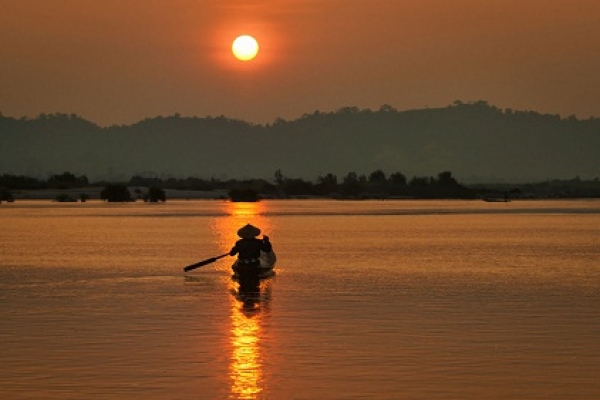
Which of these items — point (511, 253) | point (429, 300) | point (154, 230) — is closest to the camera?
point (429, 300)

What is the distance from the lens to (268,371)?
2403 cm

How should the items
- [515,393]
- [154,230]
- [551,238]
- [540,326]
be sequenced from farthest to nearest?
[154,230] < [551,238] < [540,326] < [515,393]

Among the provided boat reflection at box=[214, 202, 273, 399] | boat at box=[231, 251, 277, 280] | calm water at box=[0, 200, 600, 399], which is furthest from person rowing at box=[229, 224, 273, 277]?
calm water at box=[0, 200, 600, 399]

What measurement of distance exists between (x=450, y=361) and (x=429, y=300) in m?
13.2

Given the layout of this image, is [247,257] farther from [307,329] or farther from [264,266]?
[307,329]

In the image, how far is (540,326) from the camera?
103ft

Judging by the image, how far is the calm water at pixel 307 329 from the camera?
22781 millimetres

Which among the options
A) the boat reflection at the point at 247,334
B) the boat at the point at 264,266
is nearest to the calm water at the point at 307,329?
the boat reflection at the point at 247,334

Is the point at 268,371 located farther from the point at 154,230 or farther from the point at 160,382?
the point at 154,230

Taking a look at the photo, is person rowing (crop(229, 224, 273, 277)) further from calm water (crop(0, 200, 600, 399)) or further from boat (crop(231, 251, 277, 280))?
calm water (crop(0, 200, 600, 399))

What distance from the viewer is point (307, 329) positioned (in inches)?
1217

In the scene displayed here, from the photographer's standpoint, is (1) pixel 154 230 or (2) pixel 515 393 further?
(1) pixel 154 230

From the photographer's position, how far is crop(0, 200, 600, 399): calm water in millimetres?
22781

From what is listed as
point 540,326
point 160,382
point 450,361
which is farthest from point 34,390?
point 540,326
